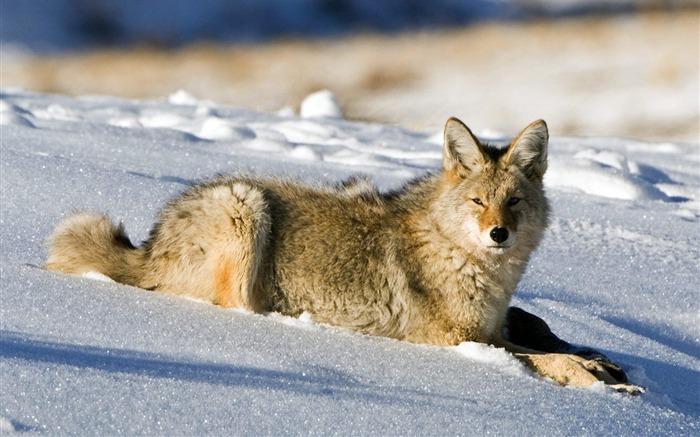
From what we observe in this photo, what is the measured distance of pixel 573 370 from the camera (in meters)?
4.82

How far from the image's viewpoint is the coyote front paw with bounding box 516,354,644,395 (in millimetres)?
4770

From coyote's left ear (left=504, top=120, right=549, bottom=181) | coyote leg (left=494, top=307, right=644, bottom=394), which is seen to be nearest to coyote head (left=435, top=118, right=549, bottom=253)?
coyote's left ear (left=504, top=120, right=549, bottom=181)

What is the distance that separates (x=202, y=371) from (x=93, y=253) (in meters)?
1.85

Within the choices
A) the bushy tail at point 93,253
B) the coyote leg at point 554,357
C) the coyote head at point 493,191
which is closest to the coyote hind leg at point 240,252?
the bushy tail at point 93,253

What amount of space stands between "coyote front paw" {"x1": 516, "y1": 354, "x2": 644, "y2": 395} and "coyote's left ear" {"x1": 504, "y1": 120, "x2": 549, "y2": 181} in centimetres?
114

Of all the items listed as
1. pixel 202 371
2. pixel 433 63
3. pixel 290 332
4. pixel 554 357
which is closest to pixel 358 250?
pixel 290 332

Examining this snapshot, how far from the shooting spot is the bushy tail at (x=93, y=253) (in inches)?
217

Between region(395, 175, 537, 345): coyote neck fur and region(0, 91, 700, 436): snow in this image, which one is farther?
region(395, 175, 537, 345): coyote neck fur

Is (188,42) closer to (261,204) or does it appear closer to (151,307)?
(261,204)

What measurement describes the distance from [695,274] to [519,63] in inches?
273

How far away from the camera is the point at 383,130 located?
12.6 m

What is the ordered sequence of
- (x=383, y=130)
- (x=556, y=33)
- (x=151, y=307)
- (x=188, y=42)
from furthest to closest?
(x=556, y=33) < (x=383, y=130) < (x=188, y=42) < (x=151, y=307)

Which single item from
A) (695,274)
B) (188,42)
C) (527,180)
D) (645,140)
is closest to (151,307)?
(527,180)

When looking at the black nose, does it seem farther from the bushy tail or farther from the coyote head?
the bushy tail
